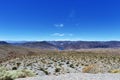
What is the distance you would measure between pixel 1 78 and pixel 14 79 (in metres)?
0.83

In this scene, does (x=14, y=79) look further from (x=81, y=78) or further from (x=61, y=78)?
(x=81, y=78)

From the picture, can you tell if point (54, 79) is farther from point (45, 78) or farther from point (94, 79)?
point (94, 79)

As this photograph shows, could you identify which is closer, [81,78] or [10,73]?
[81,78]

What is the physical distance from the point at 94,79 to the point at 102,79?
47 centimetres

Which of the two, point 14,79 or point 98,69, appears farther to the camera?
point 98,69

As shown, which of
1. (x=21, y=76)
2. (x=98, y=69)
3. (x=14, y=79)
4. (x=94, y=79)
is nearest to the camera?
(x=94, y=79)

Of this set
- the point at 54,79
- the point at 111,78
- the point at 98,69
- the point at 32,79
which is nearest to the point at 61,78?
the point at 54,79

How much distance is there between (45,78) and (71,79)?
1606mm

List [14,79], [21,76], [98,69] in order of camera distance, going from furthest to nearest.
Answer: [98,69] < [21,76] < [14,79]

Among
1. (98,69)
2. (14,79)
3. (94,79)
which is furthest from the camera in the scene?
(98,69)

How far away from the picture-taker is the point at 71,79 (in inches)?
537

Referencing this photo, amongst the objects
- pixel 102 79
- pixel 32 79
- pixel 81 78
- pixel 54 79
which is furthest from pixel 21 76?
pixel 102 79

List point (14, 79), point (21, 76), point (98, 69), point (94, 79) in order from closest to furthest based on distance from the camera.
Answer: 1. point (94, 79)
2. point (14, 79)
3. point (21, 76)
4. point (98, 69)

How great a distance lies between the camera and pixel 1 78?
14.7 meters
